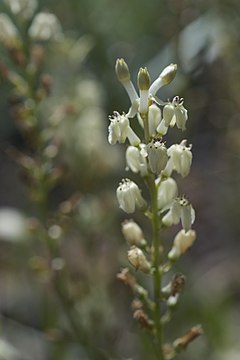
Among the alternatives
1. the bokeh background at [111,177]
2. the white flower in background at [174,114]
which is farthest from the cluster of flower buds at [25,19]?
the white flower in background at [174,114]

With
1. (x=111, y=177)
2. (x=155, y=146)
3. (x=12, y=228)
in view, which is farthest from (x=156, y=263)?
(x=111, y=177)

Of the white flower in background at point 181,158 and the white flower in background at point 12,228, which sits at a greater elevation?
the white flower in background at point 12,228

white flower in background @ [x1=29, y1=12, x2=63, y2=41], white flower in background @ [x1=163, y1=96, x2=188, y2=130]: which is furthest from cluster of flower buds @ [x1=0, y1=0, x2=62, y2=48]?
white flower in background @ [x1=163, y1=96, x2=188, y2=130]

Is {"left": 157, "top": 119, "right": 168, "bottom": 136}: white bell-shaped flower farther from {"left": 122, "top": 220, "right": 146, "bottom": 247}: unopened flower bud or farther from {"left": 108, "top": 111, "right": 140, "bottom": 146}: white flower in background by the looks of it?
{"left": 122, "top": 220, "right": 146, "bottom": 247}: unopened flower bud

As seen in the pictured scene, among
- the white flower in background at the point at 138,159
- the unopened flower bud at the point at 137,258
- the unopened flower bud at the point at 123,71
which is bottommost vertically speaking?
the unopened flower bud at the point at 137,258

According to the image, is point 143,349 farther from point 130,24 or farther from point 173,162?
point 130,24

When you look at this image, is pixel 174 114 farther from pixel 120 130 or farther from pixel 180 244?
pixel 180 244

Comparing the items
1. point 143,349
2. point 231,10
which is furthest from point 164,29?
point 143,349

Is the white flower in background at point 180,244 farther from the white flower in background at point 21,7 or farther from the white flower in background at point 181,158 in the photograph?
the white flower in background at point 21,7

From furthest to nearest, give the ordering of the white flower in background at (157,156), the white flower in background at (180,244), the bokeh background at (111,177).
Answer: the bokeh background at (111,177)
the white flower in background at (180,244)
the white flower in background at (157,156)
